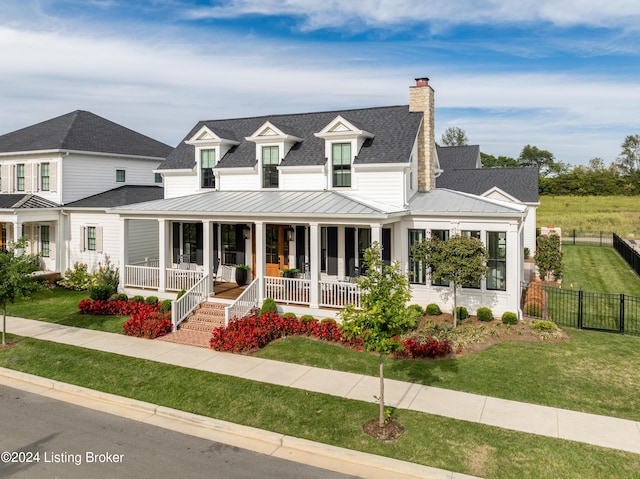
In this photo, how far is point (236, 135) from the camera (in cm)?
2459

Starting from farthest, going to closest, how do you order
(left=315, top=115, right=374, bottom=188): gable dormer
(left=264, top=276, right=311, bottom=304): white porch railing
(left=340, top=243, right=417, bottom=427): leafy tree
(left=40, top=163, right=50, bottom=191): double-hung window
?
1. (left=40, top=163, right=50, bottom=191): double-hung window
2. (left=315, top=115, right=374, bottom=188): gable dormer
3. (left=264, top=276, right=311, bottom=304): white porch railing
4. (left=340, top=243, right=417, bottom=427): leafy tree

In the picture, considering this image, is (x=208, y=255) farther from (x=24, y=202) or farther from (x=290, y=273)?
(x=24, y=202)

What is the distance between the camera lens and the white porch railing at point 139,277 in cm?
2116

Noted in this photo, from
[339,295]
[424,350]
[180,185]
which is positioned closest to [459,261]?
[424,350]

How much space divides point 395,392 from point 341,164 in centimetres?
1132

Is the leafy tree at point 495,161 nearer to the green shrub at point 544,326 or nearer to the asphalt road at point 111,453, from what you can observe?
the green shrub at point 544,326

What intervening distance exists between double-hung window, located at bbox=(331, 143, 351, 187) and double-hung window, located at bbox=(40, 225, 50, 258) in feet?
58.0

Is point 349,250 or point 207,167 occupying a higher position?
point 207,167

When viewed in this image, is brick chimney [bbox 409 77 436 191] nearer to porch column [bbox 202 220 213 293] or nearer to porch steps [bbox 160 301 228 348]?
porch column [bbox 202 220 213 293]

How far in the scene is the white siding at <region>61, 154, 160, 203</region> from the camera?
87.7 ft

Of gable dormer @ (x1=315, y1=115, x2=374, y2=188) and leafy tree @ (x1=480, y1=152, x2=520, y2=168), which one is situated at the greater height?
leafy tree @ (x1=480, y1=152, x2=520, y2=168)

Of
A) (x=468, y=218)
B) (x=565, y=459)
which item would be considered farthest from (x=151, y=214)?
(x=565, y=459)

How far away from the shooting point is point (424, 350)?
46.2 feet

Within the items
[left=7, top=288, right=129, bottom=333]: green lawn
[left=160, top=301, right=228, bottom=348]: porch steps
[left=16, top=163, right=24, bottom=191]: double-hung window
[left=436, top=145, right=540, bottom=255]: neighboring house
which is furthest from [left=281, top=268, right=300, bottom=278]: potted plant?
[left=16, top=163, right=24, bottom=191]: double-hung window
